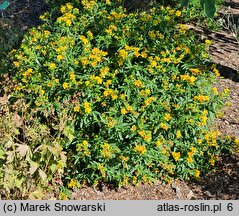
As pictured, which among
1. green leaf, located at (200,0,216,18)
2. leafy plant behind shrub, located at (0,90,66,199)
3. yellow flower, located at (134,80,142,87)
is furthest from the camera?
yellow flower, located at (134,80,142,87)

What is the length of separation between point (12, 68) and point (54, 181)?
1055 millimetres

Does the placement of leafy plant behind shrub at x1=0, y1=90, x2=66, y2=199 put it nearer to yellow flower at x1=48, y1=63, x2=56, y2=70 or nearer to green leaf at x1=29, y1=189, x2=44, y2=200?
green leaf at x1=29, y1=189, x2=44, y2=200

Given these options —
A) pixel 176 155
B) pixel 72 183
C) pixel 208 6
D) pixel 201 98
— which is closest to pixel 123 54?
pixel 201 98

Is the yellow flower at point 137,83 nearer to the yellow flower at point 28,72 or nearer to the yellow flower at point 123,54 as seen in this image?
the yellow flower at point 123,54

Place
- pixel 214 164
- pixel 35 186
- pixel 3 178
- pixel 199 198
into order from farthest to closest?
pixel 214 164
pixel 199 198
pixel 35 186
pixel 3 178

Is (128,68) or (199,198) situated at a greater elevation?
(128,68)

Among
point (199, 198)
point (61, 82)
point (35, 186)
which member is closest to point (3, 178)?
point (35, 186)

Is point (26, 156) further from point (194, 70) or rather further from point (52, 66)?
point (194, 70)

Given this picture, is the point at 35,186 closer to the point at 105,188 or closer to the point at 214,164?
the point at 105,188

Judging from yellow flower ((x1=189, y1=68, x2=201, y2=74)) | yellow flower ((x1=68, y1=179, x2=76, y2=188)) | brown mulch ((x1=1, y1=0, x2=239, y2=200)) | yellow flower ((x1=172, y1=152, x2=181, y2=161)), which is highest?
yellow flower ((x1=189, y1=68, x2=201, y2=74))

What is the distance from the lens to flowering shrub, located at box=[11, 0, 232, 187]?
131 inches

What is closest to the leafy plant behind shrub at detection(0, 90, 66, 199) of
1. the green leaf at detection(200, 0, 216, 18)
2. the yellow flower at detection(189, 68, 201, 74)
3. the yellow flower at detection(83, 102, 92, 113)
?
the yellow flower at detection(83, 102, 92, 113)

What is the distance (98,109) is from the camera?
3.42 meters

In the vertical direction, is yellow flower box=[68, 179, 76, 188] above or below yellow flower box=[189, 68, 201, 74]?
below
